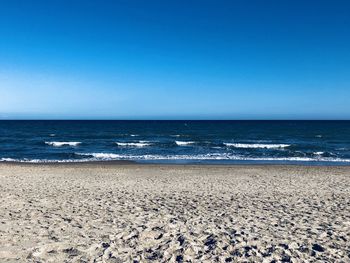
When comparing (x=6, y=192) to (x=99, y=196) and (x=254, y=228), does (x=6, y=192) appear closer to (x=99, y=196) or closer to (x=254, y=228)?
(x=99, y=196)

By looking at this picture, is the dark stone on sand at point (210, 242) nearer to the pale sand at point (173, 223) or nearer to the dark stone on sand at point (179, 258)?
→ the pale sand at point (173, 223)

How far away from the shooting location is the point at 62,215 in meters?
9.12

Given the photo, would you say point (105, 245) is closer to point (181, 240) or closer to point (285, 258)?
point (181, 240)

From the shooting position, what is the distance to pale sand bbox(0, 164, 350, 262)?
652 cm

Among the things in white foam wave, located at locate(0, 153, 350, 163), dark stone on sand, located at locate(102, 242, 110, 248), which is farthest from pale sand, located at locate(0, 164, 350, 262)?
white foam wave, located at locate(0, 153, 350, 163)

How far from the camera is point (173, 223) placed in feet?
27.6

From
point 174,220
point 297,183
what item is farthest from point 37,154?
point 174,220

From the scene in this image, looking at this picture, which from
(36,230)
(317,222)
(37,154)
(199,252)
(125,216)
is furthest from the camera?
(37,154)

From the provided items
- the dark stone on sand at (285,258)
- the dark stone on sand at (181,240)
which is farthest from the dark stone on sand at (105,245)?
the dark stone on sand at (285,258)

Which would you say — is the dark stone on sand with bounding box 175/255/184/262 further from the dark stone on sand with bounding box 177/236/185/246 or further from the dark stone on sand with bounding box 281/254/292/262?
the dark stone on sand with bounding box 281/254/292/262

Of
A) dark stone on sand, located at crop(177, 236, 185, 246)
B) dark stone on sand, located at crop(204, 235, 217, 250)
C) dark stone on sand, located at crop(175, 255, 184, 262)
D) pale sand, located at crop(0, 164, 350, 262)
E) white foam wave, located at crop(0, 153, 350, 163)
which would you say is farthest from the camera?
white foam wave, located at crop(0, 153, 350, 163)

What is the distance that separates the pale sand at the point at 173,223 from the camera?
21.4ft

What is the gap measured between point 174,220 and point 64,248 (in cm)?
281

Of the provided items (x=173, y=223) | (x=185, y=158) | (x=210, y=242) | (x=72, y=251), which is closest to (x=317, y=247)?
(x=210, y=242)
